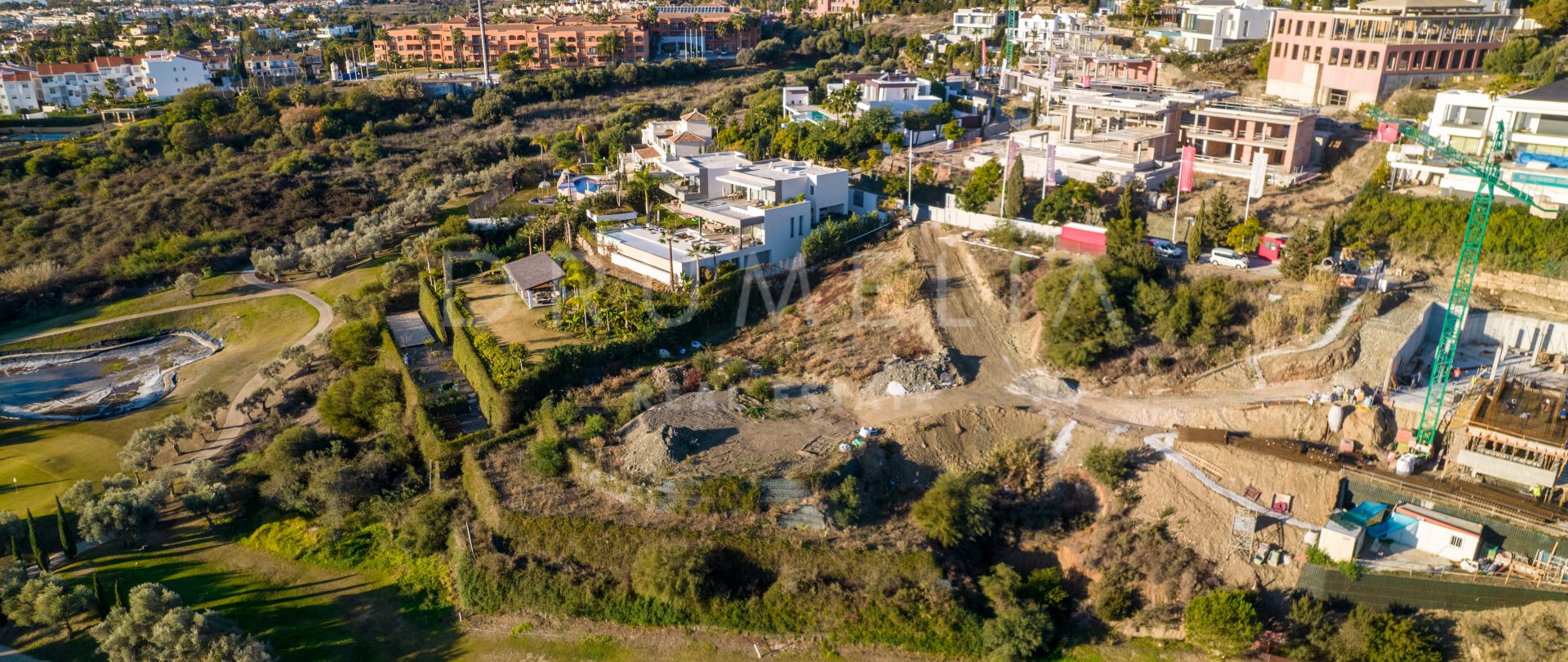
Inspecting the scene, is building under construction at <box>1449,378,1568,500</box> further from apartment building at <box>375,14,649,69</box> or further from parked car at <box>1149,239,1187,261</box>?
apartment building at <box>375,14,649,69</box>

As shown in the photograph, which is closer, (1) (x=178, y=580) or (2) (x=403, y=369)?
(1) (x=178, y=580)

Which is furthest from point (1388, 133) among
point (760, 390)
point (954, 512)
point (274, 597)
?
point (274, 597)

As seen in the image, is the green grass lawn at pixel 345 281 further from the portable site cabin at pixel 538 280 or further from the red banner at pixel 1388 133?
the red banner at pixel 1388 133

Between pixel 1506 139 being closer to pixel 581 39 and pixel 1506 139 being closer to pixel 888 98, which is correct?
pixel 888 98

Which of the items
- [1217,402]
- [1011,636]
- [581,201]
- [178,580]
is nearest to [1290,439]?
[1217,402]

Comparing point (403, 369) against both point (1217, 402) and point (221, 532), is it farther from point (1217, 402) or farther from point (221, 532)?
point (1217, 402)

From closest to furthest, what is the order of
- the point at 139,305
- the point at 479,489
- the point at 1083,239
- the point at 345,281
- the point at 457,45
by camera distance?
the point at 479,489
the point at 1083,239
the point at 139,305
the point at 345,281
the point at 457,45
